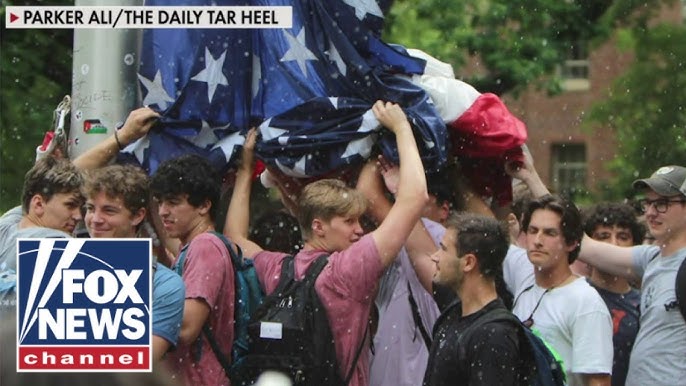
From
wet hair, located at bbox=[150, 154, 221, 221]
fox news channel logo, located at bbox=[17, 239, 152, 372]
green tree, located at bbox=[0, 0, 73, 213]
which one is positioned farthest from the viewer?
green tree, located at bbox=[0, 0, 73, 213]

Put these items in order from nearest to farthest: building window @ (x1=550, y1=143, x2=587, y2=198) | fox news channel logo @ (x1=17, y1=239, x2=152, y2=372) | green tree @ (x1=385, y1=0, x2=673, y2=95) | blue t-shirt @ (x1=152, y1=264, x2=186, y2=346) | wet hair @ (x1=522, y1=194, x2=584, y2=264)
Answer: fox news channel logo @ (x1=17, y1=239, x2=152, y2=372) → blue t-shirt @ (x1=152, y1=264, x2=186, y2=346) → wet hair @ (x1=522, y1=194, x2=584, y2=264) → green tree @ (x1=385, y1=0, x2=673, y2=95) → building window @ (x1=550, y1=143, x2=587, y2=198)

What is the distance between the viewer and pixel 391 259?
14.8 ft

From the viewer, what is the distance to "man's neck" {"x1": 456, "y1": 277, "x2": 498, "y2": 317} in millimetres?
4426

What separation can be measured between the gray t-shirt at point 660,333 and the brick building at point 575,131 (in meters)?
13.6

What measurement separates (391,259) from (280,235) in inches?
37.9

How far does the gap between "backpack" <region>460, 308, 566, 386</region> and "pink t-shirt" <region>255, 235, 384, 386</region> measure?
0.39 meters

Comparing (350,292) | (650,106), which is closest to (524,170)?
(350,292)

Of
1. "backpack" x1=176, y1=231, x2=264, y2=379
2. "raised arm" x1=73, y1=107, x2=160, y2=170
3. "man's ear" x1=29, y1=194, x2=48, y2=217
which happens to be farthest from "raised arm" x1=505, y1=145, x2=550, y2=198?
"man's ear" x1=29, y1=194, x2=48, y2=217

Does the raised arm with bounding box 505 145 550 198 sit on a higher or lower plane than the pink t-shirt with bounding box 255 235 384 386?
higher

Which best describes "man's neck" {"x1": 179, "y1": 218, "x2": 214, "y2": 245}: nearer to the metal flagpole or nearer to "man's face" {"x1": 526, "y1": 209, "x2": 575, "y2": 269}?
the metal flagpole

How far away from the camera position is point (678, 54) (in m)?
16.0

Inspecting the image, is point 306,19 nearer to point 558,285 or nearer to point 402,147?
point 402,147

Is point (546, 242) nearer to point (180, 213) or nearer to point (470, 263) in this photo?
point (470, 263)

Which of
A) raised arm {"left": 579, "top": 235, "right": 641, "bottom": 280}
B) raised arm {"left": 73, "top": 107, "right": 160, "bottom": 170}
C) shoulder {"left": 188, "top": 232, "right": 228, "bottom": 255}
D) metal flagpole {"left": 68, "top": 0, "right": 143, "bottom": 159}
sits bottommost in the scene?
raised arm {"left": 579, "top": 235, "right": 641, "bottom": 280}
